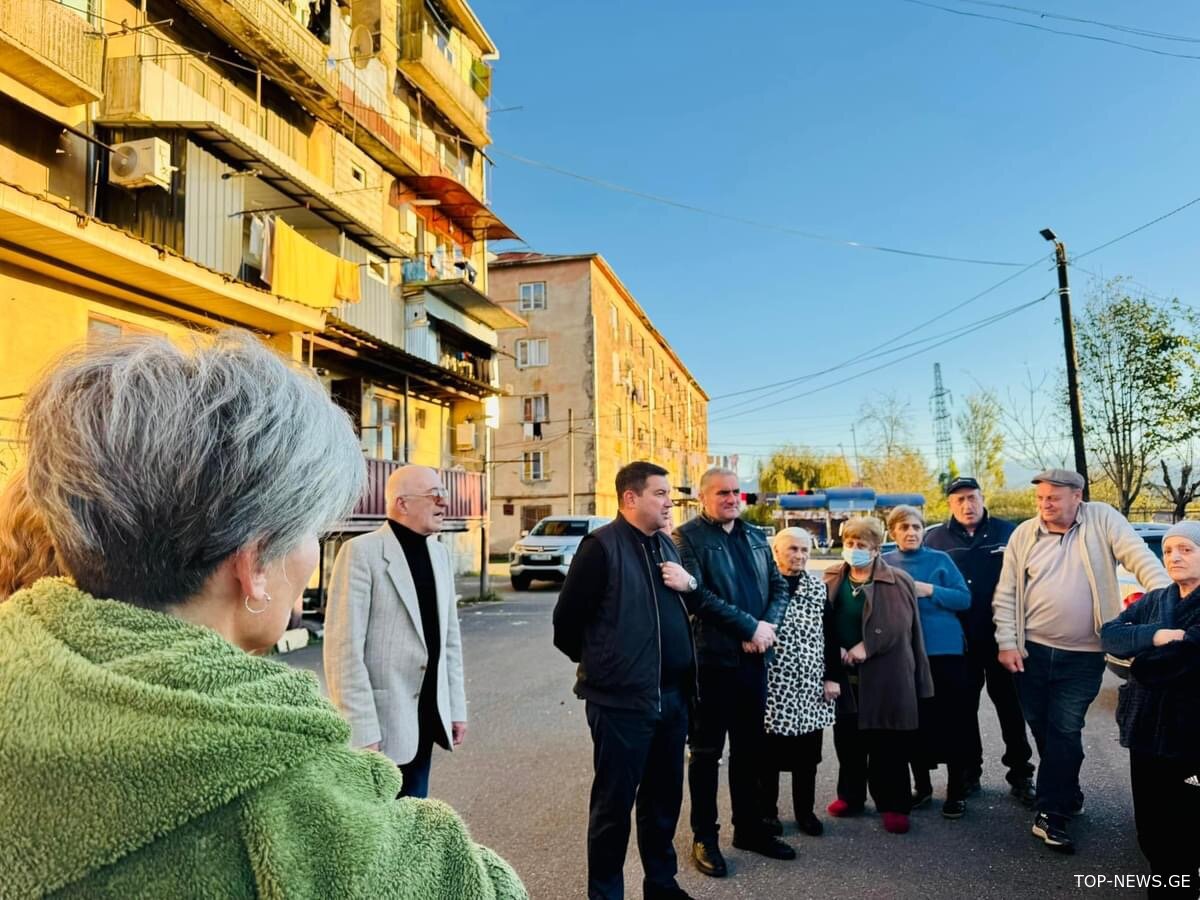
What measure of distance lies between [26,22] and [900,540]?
40.4 feet

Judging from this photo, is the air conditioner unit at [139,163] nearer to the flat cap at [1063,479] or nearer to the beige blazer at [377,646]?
the beige blazer at [377,646]

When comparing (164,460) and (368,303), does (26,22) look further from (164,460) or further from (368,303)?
(164,460)

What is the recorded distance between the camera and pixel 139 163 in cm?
1109

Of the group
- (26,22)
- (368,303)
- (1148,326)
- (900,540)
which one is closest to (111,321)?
(26,22)

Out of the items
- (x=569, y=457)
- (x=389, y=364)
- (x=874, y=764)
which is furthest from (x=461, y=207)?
(x=874, y=764)

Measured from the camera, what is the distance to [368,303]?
17438 mm

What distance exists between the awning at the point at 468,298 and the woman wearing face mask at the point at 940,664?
17.1 m

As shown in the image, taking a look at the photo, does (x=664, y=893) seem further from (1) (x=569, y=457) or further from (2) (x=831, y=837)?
(1) (x=569, y=457)

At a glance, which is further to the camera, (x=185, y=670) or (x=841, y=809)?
(x=841, y=809)

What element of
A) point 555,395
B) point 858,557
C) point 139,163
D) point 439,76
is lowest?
point 858,557

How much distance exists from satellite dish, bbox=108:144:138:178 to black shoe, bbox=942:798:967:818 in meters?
12.9

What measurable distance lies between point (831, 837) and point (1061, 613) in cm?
190

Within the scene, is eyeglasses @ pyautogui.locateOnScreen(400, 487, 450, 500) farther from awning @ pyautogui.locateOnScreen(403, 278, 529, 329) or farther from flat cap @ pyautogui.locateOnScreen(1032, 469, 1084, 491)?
awning @ pyautogui.locateOnScreen(403, 278, 529, 329)

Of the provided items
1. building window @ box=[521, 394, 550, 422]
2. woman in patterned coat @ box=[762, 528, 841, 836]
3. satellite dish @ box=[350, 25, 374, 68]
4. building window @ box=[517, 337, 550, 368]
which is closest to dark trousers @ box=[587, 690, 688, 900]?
woman in patterned coat @ box=[762, 528, 841, 836]
